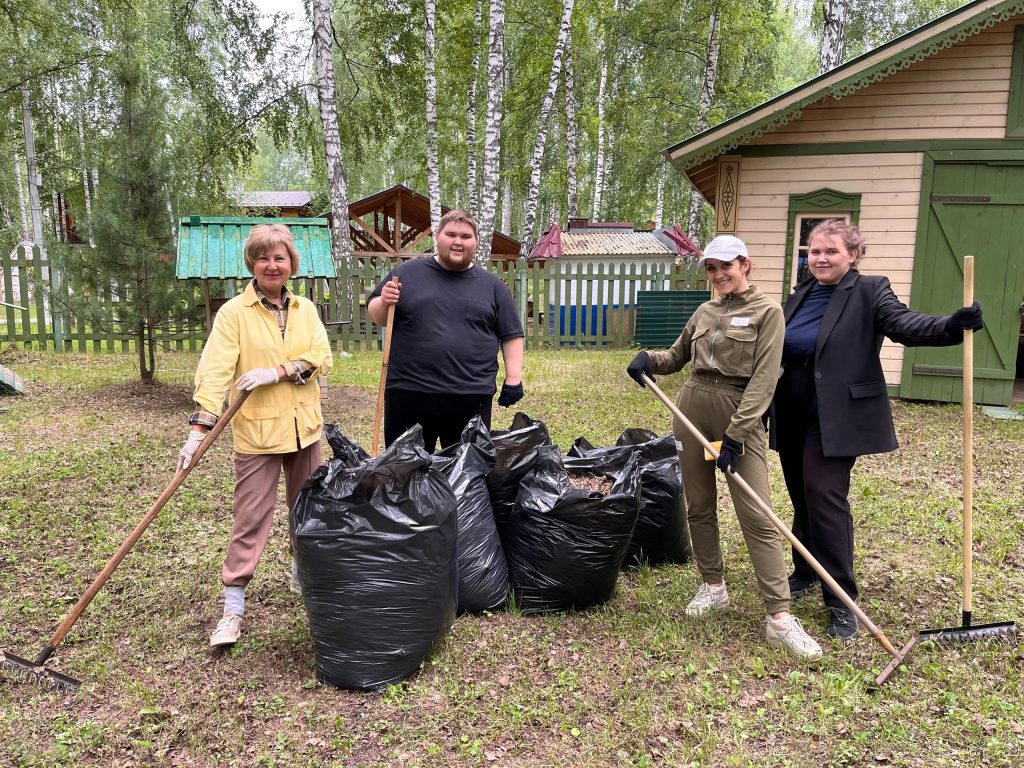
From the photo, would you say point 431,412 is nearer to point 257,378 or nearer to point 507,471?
point 507,471

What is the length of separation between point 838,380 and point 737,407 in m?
0.45

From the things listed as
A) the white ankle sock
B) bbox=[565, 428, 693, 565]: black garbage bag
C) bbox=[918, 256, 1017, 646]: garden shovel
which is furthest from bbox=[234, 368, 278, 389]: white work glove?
bbox=[918, 256, 1017, 646]: garden shovel

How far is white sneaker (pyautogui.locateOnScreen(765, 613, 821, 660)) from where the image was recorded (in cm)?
293

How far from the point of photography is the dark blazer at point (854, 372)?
298cm

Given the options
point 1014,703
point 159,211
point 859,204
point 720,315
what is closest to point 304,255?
point 159,211

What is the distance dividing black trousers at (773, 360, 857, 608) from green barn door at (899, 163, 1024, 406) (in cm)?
552

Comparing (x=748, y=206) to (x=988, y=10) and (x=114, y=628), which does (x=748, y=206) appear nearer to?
(x=988, y=10)

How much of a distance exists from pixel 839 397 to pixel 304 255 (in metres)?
7.95

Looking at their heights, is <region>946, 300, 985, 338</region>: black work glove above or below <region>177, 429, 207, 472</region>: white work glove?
above

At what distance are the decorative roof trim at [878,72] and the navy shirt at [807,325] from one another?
5.10 m

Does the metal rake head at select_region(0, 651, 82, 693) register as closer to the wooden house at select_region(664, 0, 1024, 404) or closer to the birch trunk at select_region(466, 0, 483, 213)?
the wooden house at select_region(664, 0, 1024, 404)

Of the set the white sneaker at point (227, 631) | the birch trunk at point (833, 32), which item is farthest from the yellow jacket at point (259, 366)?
the birch trunk at point (833, 32)

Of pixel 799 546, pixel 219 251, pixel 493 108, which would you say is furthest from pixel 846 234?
pixel 493 108

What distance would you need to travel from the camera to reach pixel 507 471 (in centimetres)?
342
